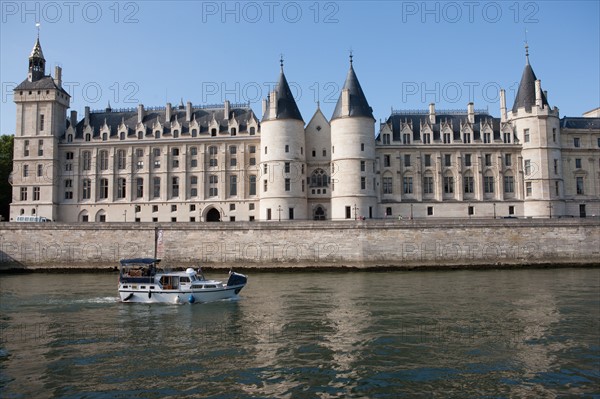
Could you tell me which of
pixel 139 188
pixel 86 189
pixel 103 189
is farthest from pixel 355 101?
pixel 86 189

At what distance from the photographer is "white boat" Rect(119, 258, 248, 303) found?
28.8 meters

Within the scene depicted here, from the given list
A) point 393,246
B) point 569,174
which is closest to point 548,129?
point 569,174

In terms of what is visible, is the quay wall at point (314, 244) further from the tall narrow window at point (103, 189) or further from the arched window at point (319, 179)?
the tall narrow window at point (103, 189)

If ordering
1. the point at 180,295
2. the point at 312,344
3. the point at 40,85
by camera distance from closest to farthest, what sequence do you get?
the point at 312,344
the point at 180,295
the point at 40,85

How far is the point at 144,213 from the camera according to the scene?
5966 cm

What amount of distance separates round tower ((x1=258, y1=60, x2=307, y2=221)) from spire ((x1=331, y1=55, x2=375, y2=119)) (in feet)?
15.1

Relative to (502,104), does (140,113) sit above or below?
below

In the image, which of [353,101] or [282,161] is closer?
[282,161]

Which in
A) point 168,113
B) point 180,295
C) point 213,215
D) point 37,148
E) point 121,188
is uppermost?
point 168,113

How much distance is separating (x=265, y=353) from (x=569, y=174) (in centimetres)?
5455

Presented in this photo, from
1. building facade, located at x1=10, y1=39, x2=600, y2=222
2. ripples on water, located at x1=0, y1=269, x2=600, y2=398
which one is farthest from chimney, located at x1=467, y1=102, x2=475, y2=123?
ripples on water, located at x1=0, y1=269, x2=600, y2=398

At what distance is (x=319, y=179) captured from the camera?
193 ft

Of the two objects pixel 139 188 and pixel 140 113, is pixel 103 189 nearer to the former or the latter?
pixel 139 188

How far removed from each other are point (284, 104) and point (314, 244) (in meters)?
17.9
